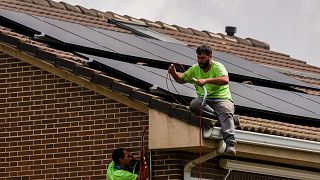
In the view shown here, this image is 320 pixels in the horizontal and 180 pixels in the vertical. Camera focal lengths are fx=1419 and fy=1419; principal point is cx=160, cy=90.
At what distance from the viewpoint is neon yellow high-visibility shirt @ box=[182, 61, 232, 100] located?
66.3ft

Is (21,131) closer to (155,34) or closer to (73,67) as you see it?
(73,67)

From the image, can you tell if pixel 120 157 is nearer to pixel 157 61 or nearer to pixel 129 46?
pixel 157 61

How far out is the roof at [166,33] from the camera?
20.7 m

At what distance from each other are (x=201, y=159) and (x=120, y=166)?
3.84ft

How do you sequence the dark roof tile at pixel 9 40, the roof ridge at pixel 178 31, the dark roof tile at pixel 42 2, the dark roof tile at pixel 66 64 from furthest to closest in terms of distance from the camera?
1. the dark roof tile at pixel 42 2
2. the roof ridge at pixel 178 31
3. the dark roof tile at pixel 9 40
4. the dark roof tile at pixel 66 64

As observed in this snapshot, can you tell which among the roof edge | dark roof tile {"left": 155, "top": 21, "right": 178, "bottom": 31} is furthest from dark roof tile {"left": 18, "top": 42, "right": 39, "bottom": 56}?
dark roof tile {"left": 155, "top": 21, "right": 178, "bottom": 31}

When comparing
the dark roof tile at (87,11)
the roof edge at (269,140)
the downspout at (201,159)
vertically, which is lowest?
the downspout at (201,159)

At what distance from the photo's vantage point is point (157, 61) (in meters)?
23.2

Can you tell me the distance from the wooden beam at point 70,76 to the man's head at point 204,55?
1.11 m

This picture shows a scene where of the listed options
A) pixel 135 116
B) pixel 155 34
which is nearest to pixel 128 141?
pixel 135 116

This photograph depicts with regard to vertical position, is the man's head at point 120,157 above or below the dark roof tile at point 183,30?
below

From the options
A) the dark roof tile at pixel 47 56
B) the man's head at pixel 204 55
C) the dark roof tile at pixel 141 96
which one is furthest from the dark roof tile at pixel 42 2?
the man's head at pixel 204 55

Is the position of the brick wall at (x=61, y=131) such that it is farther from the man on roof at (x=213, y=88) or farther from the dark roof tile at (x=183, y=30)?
the dark roof tile at (x=183, y=30)

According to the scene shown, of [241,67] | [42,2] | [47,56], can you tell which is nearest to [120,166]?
[47,56]
